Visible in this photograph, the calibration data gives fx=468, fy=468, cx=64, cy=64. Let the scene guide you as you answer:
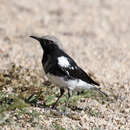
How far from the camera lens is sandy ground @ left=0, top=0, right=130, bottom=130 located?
8.50 metres


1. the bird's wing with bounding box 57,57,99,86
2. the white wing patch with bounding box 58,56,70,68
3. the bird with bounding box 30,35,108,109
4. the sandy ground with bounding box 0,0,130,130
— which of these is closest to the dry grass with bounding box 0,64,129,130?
the sandy ground with bounding box 0,0,130,130

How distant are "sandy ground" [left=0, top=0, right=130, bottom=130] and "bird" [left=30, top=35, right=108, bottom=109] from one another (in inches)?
23.0

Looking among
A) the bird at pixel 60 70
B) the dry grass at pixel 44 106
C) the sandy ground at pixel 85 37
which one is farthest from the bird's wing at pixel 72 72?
the sandy ground at pixel 85 37

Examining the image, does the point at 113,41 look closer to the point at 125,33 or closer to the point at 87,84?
the point at 125,33

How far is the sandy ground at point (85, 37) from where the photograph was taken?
8.50 m

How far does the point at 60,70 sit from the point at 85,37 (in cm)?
525

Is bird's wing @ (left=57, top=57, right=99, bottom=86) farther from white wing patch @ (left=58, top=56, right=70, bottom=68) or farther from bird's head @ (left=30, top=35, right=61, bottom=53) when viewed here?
bird's head @ (left=30, top=35, right=61, bottom=53)

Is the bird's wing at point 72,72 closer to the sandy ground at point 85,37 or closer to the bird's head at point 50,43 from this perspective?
the bird's head at point 50,43

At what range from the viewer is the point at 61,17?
13672 millimetres

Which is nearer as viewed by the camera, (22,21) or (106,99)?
(106,99)

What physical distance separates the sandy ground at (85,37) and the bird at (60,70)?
1.91ft

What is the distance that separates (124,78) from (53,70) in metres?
2.75

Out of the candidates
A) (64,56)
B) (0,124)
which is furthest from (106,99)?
(0,124)

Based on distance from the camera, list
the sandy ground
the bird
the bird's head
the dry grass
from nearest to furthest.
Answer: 1. the dry grass
2. the bird
3. the bird's head
4. the sandy ground
